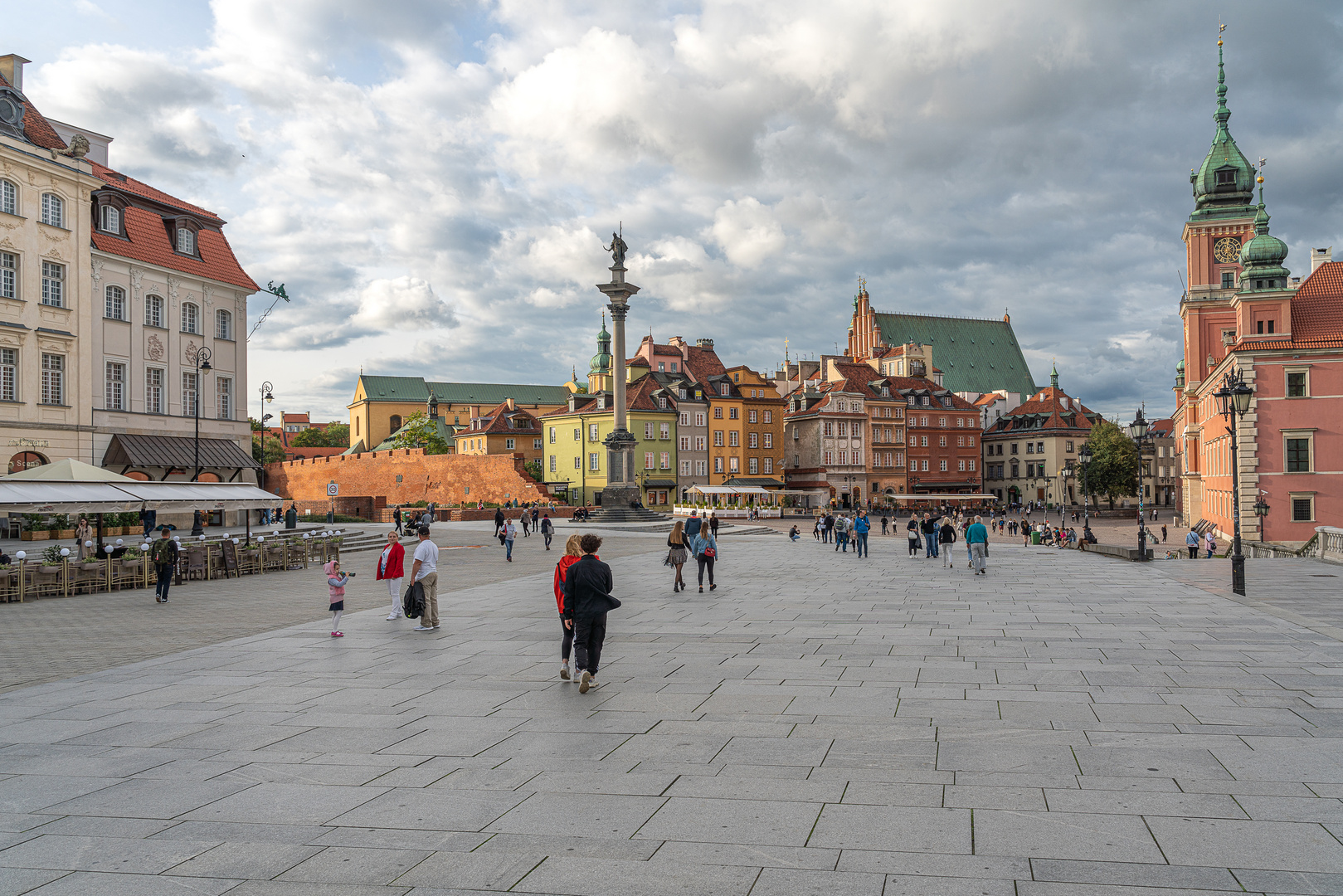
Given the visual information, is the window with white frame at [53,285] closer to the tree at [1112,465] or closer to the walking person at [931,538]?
the walking person at [931,538]

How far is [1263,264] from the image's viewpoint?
46.6m

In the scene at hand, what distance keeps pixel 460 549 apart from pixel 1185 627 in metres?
28.7

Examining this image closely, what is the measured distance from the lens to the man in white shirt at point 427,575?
48.0ft

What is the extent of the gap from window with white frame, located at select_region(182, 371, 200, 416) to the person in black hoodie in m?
39.0

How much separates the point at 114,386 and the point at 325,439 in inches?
5324

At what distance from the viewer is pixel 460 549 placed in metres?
37.6

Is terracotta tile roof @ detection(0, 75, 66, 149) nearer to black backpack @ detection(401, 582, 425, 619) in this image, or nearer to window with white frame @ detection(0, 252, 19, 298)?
window with white frame @ detection(0, 252, 19, 298)

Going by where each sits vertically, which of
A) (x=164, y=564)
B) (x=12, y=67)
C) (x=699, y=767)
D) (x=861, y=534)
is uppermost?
(x=12, y=67)

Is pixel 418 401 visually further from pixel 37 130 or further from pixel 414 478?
pixel 37 130

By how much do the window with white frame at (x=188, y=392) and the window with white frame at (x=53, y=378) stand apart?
18.8ft

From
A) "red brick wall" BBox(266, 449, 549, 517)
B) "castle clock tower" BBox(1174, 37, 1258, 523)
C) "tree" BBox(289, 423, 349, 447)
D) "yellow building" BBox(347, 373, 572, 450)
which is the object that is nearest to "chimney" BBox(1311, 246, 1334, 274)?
"castle clock tower" BBox(1174, 37, 1258, 523)

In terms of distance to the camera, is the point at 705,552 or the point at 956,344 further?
the point at 956,344

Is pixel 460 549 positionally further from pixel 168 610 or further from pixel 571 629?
pixel 571 629

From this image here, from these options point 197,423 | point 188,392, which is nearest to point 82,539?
point 197,423
